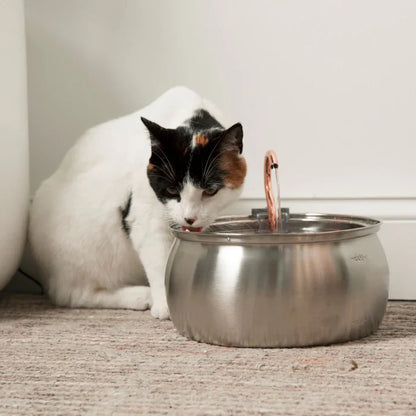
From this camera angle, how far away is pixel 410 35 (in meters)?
1.69

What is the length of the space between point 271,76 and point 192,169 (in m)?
0.56

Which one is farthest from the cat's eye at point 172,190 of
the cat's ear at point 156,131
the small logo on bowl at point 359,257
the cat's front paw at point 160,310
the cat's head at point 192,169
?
the small logo on bowl at point 359,257

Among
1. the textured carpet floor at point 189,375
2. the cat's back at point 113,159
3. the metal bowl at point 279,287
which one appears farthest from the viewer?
the cat's back at point 113,159

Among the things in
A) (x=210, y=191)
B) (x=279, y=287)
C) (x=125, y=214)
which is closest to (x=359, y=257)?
(x=279, y=287)

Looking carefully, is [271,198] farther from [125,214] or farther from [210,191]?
[125,214]

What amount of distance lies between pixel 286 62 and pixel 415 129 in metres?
0.40

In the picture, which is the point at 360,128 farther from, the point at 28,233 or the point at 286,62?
the point at 28,233

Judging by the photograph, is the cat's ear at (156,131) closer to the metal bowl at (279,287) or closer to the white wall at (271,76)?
the metal bowl at (279,287)

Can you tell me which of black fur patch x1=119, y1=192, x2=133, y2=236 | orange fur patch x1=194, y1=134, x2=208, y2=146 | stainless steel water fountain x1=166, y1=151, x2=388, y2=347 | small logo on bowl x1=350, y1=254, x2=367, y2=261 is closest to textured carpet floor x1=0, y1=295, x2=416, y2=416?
stainless steel water fountain x1=166, y1=151, x2=388, y2=347

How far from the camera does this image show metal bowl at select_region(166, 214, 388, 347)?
1.14 metres

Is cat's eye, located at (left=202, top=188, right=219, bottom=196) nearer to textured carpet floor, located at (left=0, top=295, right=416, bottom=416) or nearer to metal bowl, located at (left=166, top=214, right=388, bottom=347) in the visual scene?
metal bowl, located at (left=166, top=214, right=388, bottom=347)

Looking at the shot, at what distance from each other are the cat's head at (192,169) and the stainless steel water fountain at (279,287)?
15cm

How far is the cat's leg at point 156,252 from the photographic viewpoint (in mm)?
1506

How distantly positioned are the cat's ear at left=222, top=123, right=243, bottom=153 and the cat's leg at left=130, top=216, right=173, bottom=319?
26 cm
